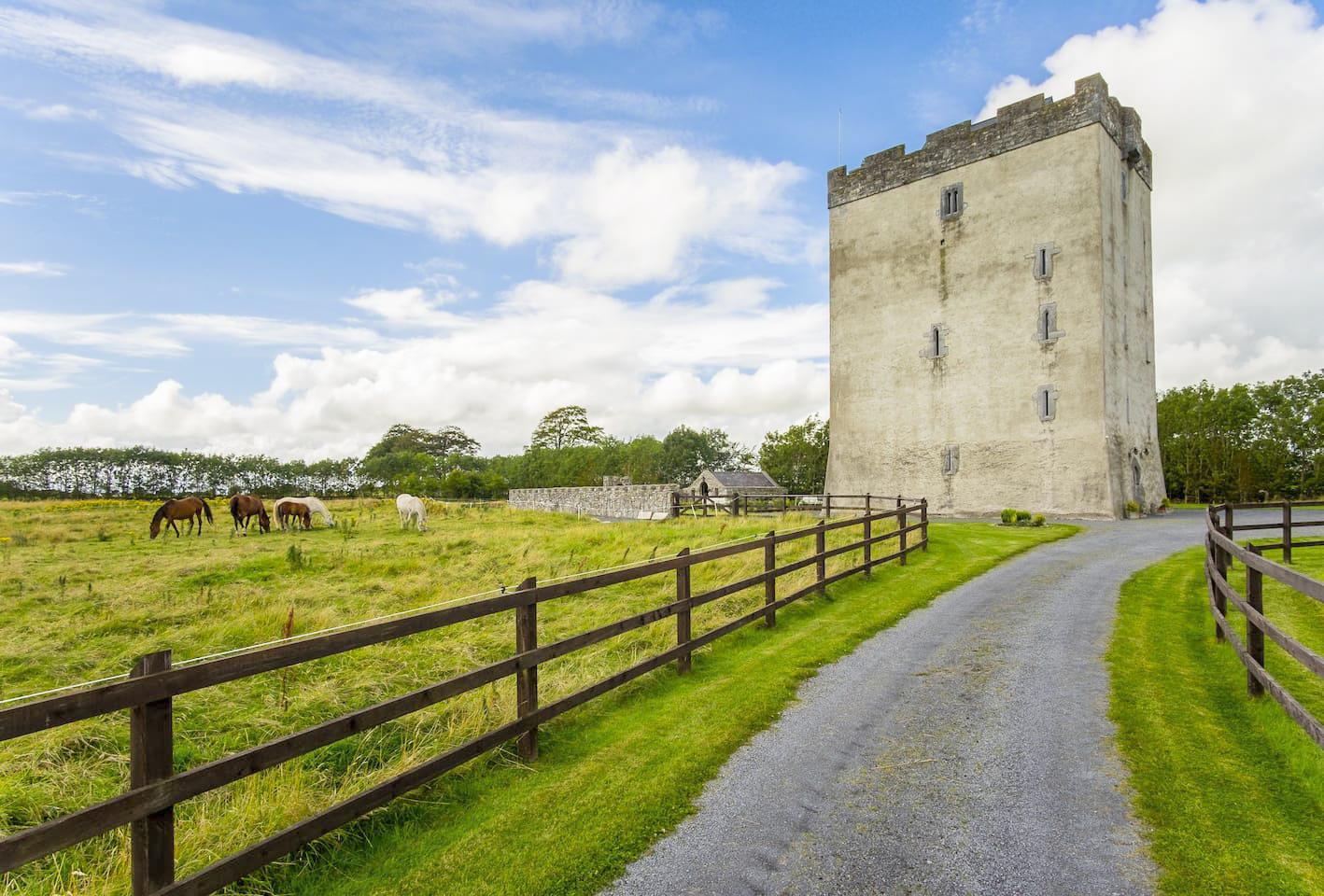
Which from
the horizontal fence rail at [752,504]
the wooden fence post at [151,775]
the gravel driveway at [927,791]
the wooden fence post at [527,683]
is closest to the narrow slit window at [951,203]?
the horizontal fence rail at [752,504]

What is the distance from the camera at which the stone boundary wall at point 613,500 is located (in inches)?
1490

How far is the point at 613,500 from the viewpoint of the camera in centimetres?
4128

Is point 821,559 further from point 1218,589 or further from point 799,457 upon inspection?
point 799,457

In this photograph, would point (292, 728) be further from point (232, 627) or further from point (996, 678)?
point (996, 678)

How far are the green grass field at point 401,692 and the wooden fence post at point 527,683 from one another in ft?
0.61

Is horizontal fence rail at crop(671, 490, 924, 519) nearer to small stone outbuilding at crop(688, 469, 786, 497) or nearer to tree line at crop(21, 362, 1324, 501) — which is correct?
small stone outbuilding at crop(688, 469, 786, 497)

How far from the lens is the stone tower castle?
29344 millimetres

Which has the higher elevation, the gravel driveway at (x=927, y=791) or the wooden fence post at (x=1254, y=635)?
the wooden fence post at (x=1254, y=635)

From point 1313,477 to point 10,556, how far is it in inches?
2697

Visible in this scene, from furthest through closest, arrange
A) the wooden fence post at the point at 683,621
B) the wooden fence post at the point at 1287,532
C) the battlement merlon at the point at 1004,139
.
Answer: the battlement merlon at the point at 1004,139 < the wooden fence post at the point at 1287,532 < the wooden fence post at the point at 683,621

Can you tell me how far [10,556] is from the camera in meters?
17.2

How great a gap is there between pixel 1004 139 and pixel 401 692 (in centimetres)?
3521

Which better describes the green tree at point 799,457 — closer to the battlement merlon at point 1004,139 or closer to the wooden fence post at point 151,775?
the battlement merlon at point 1004,139

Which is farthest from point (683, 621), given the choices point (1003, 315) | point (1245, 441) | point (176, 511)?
point (1245, 441)
